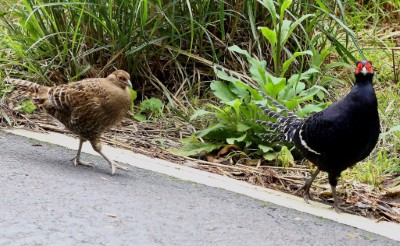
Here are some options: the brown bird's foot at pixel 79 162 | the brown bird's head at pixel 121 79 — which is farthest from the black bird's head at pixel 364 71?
the brown bird's foot at pixel 79 162

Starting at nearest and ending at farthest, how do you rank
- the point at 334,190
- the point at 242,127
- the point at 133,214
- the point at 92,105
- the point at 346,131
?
the point at 133,214 → the point at 346,131 → the point at 334,190 → the point at 92,105 → the point at 242,127

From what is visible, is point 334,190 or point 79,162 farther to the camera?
point 79,162

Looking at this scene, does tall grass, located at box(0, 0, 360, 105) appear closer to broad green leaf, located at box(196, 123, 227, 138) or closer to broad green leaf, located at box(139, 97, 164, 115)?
broad green leaf, located at box(139, 97, 164, 115)

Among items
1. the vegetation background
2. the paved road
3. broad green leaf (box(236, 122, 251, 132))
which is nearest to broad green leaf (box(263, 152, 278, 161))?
the vegetation background

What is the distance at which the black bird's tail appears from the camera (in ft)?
17.7

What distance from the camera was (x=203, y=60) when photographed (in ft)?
21.8

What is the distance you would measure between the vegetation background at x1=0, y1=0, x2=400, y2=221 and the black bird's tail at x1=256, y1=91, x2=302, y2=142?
95mm

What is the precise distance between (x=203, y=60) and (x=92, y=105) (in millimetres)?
1742

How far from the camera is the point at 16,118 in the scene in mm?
6102

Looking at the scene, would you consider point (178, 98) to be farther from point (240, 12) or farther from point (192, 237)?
point (192, 237)

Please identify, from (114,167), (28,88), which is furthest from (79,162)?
(28,88)

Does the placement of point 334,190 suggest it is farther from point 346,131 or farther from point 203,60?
point 203,60

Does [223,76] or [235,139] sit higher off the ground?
[223,76]

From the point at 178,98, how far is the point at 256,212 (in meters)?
2.35
